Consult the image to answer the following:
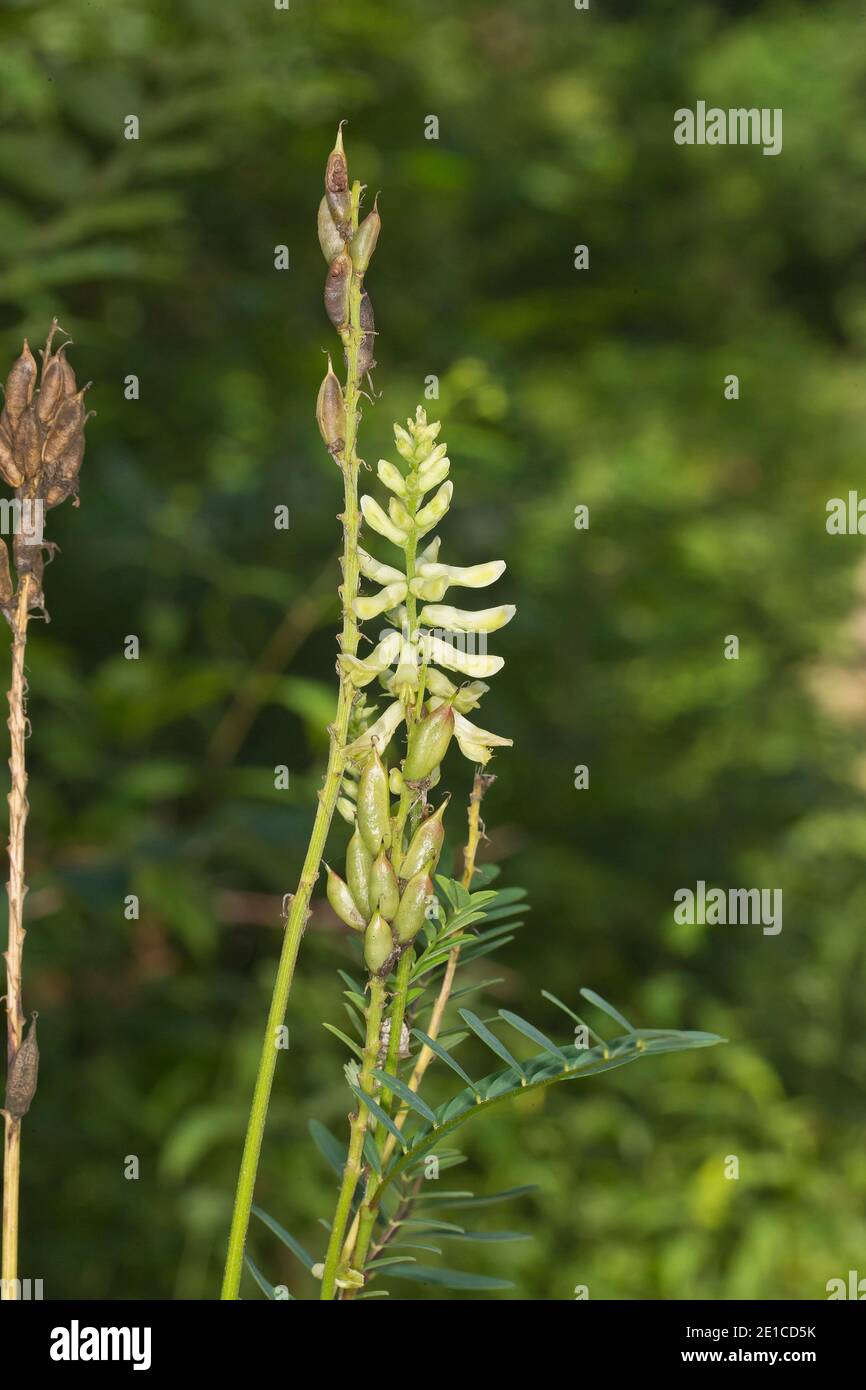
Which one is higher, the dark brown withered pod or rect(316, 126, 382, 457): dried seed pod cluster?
rect(316, 126, 382, 457): dried seed pod cluster

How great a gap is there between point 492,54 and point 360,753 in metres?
2.97

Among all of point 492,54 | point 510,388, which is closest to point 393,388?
point 510,388

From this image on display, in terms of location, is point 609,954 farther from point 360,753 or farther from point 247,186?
point 360,753

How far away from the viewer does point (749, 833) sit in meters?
1.87

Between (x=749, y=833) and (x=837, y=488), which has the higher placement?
(x=837, y=488)

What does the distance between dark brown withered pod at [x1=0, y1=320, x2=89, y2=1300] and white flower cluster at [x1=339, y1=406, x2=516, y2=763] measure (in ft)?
0.21

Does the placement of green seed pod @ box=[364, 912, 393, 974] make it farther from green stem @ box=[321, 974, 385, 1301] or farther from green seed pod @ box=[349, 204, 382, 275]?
green seed pod @ box=[349, 204, 382, 275]

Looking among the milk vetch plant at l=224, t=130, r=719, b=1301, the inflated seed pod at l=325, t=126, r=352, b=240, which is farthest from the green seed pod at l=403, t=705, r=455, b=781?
the inflated seed pod at l=325, t=126, r=352, b=240

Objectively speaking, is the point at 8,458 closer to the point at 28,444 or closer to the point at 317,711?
the point at 28,444

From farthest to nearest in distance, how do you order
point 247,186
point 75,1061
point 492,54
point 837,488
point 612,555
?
point 837,488, point 492,54, point 612,555, point 247,186, point 75,1061

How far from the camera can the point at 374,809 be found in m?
0.29

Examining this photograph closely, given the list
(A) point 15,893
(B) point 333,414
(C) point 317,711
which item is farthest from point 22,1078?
(C) point 317,711

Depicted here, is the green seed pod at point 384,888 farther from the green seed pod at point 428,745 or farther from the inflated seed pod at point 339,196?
the inflated seed pod at point 339,196

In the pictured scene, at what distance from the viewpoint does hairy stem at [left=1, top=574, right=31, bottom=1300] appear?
0.91 ft
